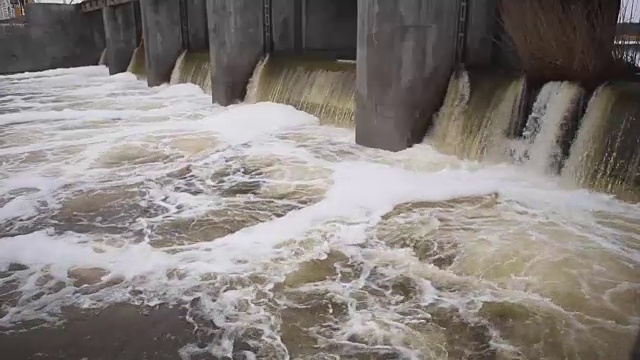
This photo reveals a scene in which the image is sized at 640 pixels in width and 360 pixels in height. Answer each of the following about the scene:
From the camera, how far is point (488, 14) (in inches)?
297

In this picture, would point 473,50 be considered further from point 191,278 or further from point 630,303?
point 191,278

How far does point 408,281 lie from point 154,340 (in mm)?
1699

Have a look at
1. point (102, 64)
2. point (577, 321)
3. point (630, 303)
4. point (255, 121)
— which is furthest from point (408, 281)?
point (102, 64)

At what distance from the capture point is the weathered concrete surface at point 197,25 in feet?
49.4

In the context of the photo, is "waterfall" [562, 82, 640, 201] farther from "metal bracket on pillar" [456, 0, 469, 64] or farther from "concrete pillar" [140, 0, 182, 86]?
"concrete pillar" [140, 0, 182, 86]

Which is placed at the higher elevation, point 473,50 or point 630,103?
point 473,50

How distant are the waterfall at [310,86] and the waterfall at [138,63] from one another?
8.23m

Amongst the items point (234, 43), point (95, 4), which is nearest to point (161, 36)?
point (234, 43)

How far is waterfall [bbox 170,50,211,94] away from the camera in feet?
45.1

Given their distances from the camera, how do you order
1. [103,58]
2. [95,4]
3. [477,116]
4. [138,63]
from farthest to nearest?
[103,58]
[95,4]
[138,63]
[477,116]

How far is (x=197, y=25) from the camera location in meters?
15.4

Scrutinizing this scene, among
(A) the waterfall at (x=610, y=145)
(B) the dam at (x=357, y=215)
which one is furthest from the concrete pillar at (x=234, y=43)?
(A) the waterfall at (x=610, y=145)

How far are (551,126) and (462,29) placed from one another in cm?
220

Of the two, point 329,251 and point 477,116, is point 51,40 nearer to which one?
point 477,116
